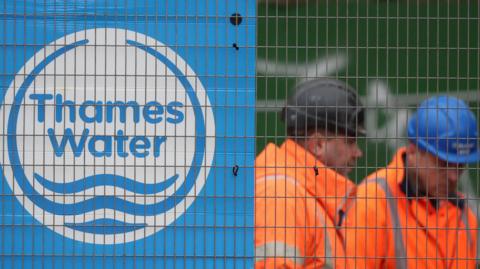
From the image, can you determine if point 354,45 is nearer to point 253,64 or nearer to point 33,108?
point 253,64

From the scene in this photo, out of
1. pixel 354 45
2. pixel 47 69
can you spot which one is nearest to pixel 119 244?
pixel 47 69

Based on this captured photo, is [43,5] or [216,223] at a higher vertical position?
[43,5]

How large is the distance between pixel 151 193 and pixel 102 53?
30.7 inches

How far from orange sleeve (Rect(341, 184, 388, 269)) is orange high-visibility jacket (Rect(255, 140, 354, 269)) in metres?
0.09

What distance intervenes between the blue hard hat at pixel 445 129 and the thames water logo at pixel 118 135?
1106 millimetres

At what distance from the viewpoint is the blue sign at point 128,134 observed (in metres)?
9.88

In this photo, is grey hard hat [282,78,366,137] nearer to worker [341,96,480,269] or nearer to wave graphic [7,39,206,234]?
worker [341,96,480,269]

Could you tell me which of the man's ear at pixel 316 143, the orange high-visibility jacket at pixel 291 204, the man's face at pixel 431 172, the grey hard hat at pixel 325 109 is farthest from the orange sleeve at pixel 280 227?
the man's face at pixel 431 172

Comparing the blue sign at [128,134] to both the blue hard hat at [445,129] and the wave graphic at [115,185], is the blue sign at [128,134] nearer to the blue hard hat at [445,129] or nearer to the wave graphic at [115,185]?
the wave graphic at [115,185]

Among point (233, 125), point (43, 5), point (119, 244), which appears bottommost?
point (119, 244)

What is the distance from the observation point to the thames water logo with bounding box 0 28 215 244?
9.87 meters

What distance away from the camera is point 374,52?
9898mm

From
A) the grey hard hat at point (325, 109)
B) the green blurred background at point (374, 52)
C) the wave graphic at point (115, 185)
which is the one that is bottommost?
the wave graphic at point (115, 185)

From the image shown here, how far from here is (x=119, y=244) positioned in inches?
391
